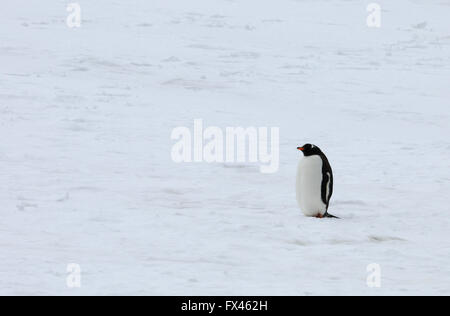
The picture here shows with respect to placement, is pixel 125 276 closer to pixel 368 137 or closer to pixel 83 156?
pixel 83 156

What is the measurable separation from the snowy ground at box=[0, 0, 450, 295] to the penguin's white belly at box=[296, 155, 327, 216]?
0.20 metres

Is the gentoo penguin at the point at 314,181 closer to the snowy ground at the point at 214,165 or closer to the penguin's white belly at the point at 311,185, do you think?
the penguin's white belly at the point at 311,185

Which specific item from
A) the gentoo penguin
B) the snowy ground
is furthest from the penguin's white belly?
the snowy ground

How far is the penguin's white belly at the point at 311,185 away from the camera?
8.27m

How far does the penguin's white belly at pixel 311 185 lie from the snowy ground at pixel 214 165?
0.20 meters

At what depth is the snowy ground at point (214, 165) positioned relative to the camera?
6.33 metres

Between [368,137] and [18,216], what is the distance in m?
7.85

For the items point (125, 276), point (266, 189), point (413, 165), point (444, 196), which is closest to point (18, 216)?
point (125, 276)

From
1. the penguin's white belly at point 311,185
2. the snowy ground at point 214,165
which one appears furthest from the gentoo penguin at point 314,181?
the snowy ground at point 214,165

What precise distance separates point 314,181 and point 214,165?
11.1 feet

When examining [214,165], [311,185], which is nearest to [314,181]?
[311,185]

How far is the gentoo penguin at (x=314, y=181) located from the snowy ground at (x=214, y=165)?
226mm

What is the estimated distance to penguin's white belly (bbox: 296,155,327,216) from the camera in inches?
325

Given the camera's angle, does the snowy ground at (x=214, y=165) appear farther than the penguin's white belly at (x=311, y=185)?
No
